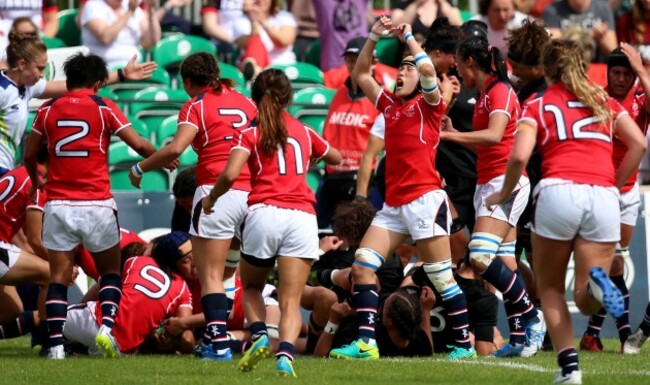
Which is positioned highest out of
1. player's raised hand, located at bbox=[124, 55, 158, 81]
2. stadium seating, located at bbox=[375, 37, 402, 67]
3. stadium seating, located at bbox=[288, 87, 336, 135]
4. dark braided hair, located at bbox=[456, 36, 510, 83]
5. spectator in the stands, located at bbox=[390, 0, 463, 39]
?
dark braided hair, located at bbox=[456, 36, 510, 83]

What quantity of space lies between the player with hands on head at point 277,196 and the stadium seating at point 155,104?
494 cm

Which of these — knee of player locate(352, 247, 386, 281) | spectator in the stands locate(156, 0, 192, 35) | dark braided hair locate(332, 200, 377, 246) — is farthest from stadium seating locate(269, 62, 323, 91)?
knee of player locate(352, 247, 386, 281)

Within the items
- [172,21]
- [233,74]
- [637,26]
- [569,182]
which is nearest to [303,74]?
[233,74]

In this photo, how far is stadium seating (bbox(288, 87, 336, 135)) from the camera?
14430 millimetres

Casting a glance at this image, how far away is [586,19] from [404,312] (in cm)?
757

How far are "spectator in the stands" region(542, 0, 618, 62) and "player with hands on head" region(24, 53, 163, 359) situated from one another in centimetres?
769

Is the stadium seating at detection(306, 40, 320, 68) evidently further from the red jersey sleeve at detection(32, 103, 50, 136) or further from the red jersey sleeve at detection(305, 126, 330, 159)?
the red jersey sleeve at detection(305, 126, 330, 159)

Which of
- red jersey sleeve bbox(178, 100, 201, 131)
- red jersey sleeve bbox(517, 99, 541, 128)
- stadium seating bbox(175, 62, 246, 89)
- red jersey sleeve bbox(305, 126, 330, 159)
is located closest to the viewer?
red jersey sleeve bbox(517, 99, 541, 128)

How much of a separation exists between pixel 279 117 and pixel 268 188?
18.8 inches

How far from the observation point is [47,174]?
10.0 m

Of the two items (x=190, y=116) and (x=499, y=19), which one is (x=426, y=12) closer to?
(x=499, y=19)

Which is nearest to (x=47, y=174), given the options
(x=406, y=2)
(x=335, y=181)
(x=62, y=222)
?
(x=62, y=222)

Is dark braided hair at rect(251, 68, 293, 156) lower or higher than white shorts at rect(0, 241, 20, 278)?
higher

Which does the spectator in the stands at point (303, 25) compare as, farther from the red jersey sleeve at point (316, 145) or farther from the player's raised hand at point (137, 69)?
the red jersey sleeve at point (316, 145)
